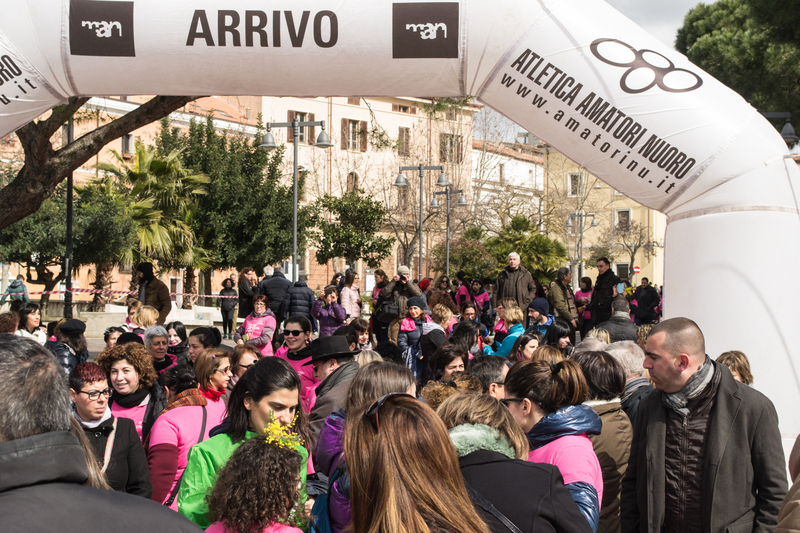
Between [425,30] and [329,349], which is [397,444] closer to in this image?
[329,349]

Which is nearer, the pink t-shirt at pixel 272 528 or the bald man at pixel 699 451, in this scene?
the pink t-shirt at pixel 272 528

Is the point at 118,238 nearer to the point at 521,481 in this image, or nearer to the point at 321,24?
Answer: the point at 321,24

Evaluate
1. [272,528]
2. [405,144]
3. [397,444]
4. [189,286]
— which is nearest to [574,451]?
[272,528]

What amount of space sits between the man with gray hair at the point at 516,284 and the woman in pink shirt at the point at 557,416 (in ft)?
30.0

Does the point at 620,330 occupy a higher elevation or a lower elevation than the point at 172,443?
higher

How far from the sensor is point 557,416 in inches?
126

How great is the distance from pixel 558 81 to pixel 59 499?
4623 mm

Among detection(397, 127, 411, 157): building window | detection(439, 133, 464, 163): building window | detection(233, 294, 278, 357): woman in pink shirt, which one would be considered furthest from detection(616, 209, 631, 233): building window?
detection(233, 294, 278, 357): woman in pink shirt

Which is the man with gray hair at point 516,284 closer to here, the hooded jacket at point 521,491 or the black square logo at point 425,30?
the black square logo at point 425,30

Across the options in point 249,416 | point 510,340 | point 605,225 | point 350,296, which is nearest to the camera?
point 249,416

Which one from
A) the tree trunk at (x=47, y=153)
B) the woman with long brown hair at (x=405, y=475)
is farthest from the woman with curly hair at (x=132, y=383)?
the tree trunk at (x=47, y=153)

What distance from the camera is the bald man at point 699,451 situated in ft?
10.4

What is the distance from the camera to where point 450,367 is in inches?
230

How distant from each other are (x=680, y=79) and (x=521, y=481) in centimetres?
394
